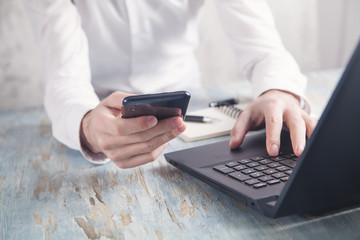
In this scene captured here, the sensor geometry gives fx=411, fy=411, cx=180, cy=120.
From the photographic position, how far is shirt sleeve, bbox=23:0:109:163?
0.91 meters

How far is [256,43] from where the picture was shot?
1228mm

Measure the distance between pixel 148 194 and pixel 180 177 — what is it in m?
0.08

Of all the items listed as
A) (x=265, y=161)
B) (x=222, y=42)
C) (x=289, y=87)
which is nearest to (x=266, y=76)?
(x=289, y=87)

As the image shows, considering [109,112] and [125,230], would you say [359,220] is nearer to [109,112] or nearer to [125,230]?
[125,230]

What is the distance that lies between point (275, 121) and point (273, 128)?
0.07 feet

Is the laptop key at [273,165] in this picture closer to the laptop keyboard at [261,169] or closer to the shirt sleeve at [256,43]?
the laptop keyboard at [261,169]

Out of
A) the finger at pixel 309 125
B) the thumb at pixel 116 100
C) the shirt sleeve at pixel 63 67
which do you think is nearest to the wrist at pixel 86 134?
the shirt sleeve at pixel 63 67

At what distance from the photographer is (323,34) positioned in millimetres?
2564

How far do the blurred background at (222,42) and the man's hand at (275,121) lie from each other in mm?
1340

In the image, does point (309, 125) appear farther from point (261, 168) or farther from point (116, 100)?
point (116, 100)

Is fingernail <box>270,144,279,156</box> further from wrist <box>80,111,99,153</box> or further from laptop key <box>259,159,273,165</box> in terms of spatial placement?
wrist <box>80,111,99,153</box>

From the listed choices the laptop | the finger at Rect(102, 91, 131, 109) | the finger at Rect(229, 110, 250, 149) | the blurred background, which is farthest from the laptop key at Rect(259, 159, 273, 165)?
the blurred background

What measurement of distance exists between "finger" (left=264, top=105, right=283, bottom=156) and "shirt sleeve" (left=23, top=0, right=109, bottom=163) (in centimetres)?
38

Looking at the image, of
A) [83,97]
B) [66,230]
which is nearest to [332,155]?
[66,230]
